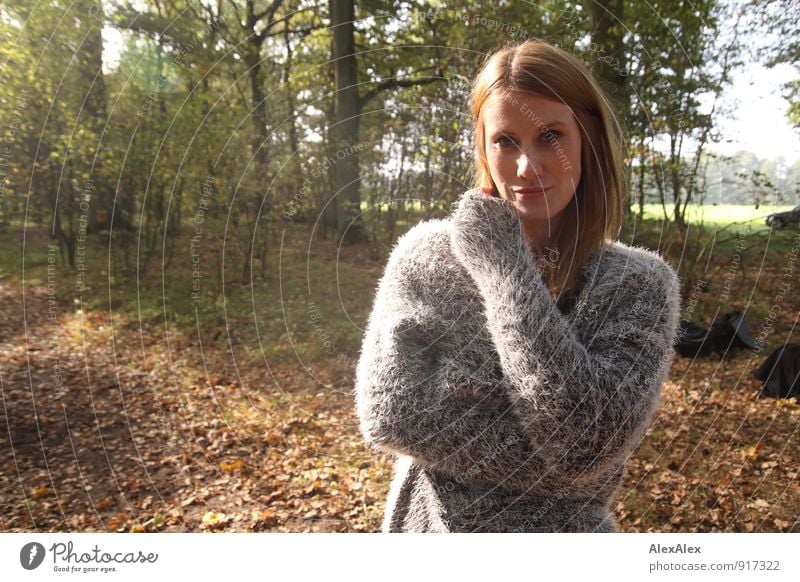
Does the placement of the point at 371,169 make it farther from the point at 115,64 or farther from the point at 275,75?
the point at 115,64

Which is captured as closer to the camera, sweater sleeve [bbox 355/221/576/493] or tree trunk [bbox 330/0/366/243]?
sweater sleeve [bbox 355/221/576/493]

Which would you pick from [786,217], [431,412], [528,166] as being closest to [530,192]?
[528,166]

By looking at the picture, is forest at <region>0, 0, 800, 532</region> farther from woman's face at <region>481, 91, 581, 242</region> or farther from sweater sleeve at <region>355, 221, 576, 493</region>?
sweater sleeve at <region>355, 221, 576, 493</region>

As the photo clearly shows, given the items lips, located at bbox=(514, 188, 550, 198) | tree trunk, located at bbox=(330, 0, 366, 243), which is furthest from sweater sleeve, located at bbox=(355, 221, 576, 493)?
tree trunk, located at bbox=(330, 0, 366, 243)

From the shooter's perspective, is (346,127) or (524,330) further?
(346,127)

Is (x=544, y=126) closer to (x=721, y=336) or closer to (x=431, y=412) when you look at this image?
(x=431, y=412)

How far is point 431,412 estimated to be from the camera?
2.49ft

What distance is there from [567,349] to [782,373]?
Result: 1.09m

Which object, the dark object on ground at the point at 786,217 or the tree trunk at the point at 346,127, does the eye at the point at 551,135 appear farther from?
the dark object on ground at the point at 786,217

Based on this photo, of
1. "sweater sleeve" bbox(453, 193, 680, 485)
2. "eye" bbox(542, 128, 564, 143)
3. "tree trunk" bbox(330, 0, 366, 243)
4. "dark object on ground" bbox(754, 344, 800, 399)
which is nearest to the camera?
"sweater sleeve" bbox(453, 193, 680, 485)

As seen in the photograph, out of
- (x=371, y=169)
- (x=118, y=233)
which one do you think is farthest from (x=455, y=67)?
(x=118, y=233)

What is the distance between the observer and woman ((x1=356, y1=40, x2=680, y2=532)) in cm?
72

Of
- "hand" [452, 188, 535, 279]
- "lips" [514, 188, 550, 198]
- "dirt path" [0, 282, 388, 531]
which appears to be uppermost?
"lips" [514, 188, 550, 198]

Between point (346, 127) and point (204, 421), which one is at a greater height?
point (346, 127)
